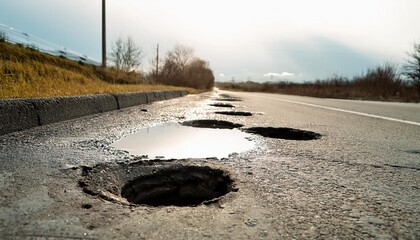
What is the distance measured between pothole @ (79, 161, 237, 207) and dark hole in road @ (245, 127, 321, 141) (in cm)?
177

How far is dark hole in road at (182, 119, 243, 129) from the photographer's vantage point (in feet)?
14.0

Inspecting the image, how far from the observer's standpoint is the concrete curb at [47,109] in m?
3.01

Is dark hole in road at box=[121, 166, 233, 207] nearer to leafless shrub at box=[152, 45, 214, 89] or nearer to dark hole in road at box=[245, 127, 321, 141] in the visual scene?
dark hole in road at box=[245, 127, 321, 141]

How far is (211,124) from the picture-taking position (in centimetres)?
446

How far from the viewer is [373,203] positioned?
149 centimetres

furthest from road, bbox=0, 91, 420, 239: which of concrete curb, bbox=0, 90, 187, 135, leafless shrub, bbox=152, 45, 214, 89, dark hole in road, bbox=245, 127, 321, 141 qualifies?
leafless shrub, bbox=152, 45, 214, 89

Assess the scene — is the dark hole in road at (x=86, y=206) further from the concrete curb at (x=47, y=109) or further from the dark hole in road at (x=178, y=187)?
the concrete curb at (x=47, y=109)

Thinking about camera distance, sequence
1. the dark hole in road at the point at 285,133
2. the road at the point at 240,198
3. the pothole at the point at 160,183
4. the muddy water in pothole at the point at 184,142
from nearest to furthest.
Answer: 1. the road at the point at 240,198
2. the pothole at the point at 160,183
3. the muddy water in pothole at the point at 184,142
4. the dark hole in road at the point at 285,133

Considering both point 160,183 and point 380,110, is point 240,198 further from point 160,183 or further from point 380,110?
point 380,110

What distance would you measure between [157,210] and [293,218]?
52 cm

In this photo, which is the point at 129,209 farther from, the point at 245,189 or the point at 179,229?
the point at 245,189

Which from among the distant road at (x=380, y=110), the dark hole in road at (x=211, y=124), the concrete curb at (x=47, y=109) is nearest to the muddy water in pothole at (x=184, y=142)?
the dark hole in road at (x=211, y=124)

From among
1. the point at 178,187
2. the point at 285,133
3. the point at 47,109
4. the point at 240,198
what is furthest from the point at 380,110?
the point at 240,198

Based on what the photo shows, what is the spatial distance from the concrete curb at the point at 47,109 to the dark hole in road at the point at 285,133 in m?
2.19
